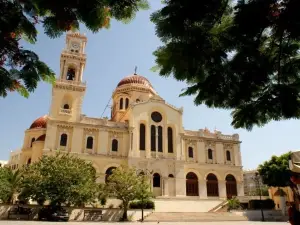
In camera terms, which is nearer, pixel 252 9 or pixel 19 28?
pixel 252 9

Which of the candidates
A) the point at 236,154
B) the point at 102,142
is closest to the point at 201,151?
the point at 236,154

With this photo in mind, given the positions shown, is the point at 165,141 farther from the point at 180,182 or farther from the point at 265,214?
the point at 265,214

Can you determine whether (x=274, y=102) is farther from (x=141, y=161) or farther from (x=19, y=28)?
(x=141, y=161)

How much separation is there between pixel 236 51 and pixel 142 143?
121ft

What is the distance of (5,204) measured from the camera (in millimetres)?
25375

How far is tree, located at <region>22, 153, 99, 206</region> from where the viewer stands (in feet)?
79.6

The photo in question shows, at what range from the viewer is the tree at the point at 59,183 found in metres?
24.3

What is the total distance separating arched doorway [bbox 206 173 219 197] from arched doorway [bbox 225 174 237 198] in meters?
1.72

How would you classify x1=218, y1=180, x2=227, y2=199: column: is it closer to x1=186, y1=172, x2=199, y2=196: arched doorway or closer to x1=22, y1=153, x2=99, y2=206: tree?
x1=186, y1=172, x2=199, y2=196: arched doorway

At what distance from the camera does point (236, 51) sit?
3.50 m

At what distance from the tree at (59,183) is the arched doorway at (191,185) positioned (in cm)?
1688

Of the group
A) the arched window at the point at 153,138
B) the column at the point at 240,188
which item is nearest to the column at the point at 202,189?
the column at the point at 240,188

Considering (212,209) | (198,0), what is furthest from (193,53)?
(212,209)

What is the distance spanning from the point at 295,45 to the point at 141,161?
3570cm
